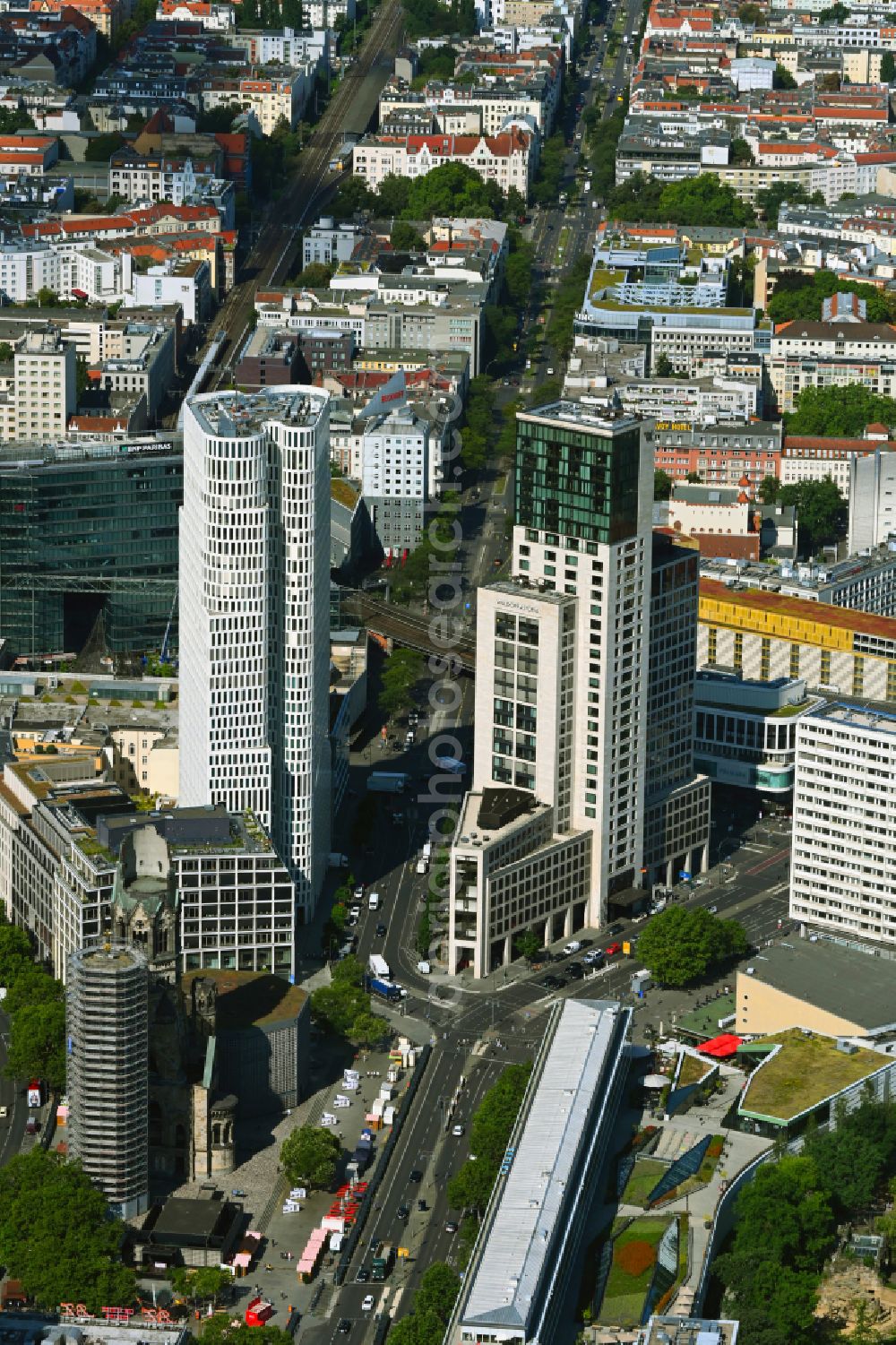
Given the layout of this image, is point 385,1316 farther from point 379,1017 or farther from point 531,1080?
point 379,1017

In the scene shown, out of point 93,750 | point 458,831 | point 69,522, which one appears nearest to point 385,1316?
point 458,831

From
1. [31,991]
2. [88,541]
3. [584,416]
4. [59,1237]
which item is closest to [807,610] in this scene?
[584,416]

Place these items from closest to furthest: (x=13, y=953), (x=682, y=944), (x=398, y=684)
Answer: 1. (x=13, y=953)
2. (x=682, y=944)
3. (x=398, y=684)

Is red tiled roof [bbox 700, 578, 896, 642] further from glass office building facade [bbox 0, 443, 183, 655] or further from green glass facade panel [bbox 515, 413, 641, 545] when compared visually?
glass office building facade [bbox 0, 443, 183, 655]

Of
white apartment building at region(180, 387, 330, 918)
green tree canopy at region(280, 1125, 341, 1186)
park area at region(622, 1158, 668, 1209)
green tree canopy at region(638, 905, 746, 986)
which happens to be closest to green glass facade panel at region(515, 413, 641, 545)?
white apartment building at region(180, 387, 330, 918)

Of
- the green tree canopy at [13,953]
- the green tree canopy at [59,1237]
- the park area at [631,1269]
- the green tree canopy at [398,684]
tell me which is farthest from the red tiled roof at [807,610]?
Answer: the green tree canopy at [59,1237]

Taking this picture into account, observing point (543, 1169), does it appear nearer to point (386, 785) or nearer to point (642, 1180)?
point (642, 1180)
